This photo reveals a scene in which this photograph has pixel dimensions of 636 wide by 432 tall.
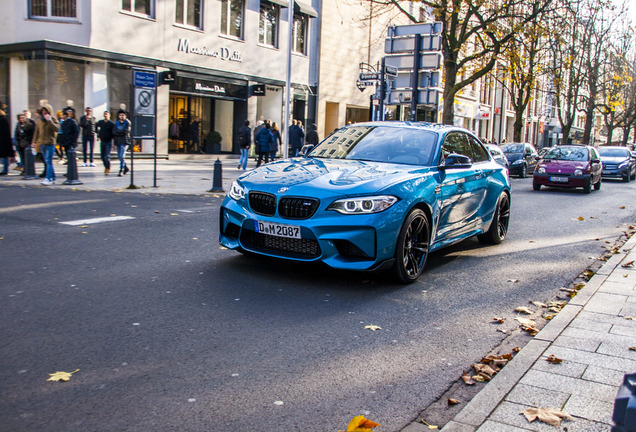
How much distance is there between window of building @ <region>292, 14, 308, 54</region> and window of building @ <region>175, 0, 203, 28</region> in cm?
667

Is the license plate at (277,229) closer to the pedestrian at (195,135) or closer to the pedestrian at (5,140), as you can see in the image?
the pedestrian at (5,140)

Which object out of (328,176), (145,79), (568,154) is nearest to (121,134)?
(145,79)

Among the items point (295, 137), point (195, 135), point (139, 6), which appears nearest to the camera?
point (139, 6)

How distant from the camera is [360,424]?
3.08m

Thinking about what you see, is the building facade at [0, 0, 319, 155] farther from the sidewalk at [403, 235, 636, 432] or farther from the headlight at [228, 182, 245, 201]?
the sidewalk at [403, 235, 636, 432]

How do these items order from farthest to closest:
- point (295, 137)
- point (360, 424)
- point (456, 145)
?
point (295, 137) → point (456, 145) → point (360, 424)

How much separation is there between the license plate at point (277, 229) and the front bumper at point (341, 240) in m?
0.03

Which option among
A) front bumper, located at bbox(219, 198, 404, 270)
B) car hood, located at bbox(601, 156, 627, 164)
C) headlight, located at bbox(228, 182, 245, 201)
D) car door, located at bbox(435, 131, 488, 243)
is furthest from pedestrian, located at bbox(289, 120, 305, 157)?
front bumper, located at bbox(219, 198, 404, 270)

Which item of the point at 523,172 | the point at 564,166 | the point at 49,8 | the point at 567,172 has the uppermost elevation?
the point at 49,8

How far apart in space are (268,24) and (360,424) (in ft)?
93.4

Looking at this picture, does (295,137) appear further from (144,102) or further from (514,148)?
(514,148)

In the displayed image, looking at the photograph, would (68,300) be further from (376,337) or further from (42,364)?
Result: (376,337)

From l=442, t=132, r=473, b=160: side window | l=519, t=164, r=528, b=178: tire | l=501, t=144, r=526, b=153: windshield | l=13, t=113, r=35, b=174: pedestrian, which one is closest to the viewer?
l=442, t=132, r=473, b=160: side window

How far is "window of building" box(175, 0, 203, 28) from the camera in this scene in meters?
24.6
